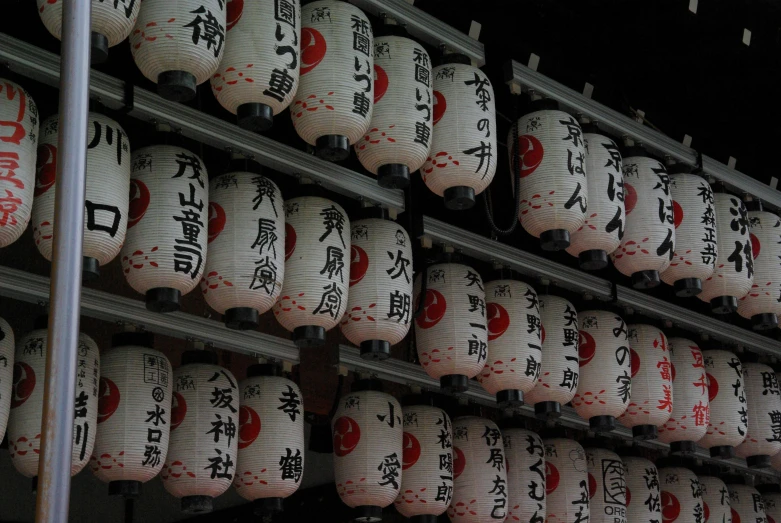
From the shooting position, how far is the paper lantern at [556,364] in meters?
5.32

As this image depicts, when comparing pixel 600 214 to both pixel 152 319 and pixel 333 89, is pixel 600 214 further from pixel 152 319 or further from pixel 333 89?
pixel 152 319

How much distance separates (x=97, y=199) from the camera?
363 cm

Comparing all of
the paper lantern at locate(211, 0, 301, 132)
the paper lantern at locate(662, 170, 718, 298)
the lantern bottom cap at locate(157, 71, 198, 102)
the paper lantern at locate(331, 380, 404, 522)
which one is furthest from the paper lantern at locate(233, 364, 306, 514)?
the paper lantern at locate(662, 170, 718, 298)

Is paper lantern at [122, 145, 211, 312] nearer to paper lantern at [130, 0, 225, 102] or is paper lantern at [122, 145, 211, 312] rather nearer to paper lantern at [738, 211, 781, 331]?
paper lantern at [130, 0, 225, 102]

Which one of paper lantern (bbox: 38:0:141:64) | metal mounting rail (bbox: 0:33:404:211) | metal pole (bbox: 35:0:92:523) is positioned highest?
metal mounting rail (bbox: 0:33:404:211)

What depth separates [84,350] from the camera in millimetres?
3988

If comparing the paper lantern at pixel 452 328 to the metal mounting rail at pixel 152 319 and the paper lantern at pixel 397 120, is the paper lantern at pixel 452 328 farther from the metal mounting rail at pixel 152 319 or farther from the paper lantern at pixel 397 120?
the paper lantern at pixel 397 120

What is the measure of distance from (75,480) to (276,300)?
2.86 meters

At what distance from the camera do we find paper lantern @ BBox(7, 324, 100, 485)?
3.79 meters

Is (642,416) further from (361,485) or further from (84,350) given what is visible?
(84,350)

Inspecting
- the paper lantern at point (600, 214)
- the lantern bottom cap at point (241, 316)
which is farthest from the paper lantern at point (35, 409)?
the paper lantern at point (600, 214)

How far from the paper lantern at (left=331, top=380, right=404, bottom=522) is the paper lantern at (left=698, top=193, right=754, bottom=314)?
6.16 ft

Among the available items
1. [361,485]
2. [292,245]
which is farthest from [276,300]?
[361,485]

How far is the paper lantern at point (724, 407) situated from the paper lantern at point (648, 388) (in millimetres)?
522
